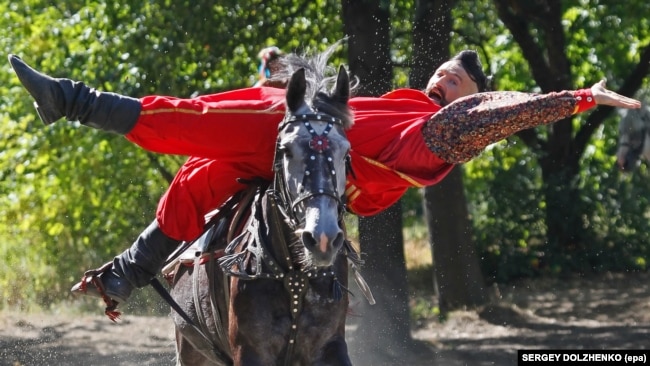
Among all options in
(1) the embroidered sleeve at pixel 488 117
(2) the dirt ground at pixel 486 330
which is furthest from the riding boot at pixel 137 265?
(2) the dirt ground at pixel 486 330

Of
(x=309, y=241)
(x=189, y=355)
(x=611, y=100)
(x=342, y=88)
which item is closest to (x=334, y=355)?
Result: (x=309, y=241)

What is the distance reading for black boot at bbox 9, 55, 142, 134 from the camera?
475 cm

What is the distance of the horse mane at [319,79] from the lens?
4891 mm

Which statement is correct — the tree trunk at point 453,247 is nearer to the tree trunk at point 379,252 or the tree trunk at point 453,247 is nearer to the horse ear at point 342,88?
Result: the tree trunk at point 379,252

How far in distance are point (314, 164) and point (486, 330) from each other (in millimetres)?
7917

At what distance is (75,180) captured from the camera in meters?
13.3

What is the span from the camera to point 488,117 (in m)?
5.00

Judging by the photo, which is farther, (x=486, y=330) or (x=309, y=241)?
(x=486, y=330)

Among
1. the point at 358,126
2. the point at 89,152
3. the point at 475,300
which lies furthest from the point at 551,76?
the point at 358,126

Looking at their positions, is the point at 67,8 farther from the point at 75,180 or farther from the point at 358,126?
the point at 358,126

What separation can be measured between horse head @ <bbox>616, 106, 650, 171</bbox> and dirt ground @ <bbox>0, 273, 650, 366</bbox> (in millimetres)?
3499

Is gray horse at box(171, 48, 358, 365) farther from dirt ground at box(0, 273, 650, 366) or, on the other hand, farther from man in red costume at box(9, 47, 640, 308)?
dirt ground at box(0, 273, 650, 366)

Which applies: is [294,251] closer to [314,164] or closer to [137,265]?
[314,164]

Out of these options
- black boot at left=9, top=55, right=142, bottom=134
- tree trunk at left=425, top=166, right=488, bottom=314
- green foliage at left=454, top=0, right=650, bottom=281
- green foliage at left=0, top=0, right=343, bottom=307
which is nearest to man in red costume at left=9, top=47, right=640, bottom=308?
black boot at left=9, top=55, right=142, bottom=134
